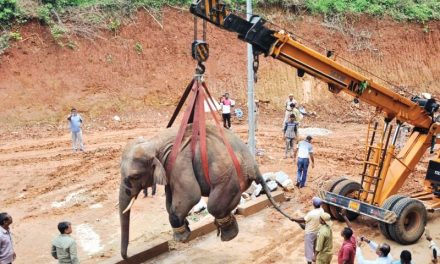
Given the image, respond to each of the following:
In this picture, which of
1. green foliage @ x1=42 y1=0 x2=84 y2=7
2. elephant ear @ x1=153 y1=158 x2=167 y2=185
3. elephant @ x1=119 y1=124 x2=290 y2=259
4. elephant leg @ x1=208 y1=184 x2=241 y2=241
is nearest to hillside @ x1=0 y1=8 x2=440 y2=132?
green foliage @ x1=42 y1=0 x2=84 y2=7

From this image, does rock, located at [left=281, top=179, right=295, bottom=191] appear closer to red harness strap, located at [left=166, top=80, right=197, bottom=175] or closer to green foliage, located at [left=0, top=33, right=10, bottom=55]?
red harness strap, located at [left=166, top=80, right=197, bottom=175]

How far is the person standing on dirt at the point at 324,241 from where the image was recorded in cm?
774

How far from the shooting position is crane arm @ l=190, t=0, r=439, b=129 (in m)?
7.82

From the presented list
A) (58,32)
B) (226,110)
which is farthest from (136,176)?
(58,32)

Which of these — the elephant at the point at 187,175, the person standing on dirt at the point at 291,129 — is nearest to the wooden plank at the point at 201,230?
the elephant at the point at 187,175

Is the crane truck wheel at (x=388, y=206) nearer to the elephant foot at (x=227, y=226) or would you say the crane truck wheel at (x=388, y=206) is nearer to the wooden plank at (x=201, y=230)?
the wooden plank at (x=201, y=230)

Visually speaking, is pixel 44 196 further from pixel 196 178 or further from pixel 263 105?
pixel 263 105

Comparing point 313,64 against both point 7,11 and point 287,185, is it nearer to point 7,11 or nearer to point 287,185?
point 287,185

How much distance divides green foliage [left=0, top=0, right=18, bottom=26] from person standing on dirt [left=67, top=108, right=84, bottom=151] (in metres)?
7.96

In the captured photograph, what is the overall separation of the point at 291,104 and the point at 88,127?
8.65 meters

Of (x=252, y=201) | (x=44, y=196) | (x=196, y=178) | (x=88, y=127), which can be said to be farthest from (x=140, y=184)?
(x=88, y=127)

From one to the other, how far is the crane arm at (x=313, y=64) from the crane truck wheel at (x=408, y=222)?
→ 5.50 ft

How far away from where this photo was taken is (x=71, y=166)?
1586cm

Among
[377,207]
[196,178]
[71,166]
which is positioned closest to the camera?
[196,178]
